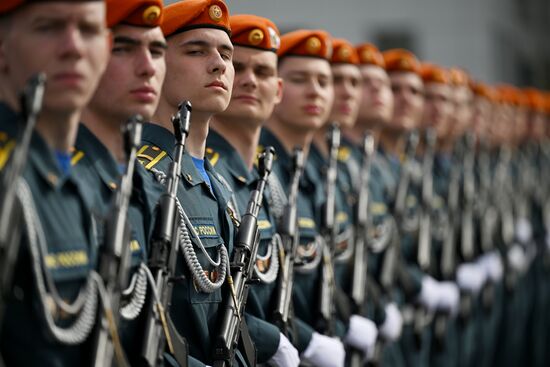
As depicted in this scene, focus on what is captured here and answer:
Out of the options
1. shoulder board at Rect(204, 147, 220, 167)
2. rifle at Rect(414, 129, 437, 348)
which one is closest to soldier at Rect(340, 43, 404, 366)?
rifle at Rect(414, 129, 437, 348)

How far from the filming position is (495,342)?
9.84m

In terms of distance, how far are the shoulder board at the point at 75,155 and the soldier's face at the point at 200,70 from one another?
0.86 meters

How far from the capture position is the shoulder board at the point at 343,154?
645 centimetres

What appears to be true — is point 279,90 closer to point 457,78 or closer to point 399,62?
point 399,62

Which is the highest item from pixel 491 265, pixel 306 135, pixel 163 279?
pixel 306 135

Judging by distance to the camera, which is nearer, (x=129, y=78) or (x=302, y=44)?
(x=129, y=78)

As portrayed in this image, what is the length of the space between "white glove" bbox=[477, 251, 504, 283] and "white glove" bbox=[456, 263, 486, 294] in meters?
0.27

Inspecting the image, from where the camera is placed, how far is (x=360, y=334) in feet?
19.3

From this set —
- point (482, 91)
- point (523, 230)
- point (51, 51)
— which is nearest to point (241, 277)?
point (51, 51)

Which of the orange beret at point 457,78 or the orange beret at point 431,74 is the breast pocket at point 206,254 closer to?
the orange beret at point 431,74

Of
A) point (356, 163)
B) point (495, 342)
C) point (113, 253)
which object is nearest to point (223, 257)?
point (113, 253)

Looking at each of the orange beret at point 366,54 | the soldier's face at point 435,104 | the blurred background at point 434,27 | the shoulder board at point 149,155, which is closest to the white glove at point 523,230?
the soldier's face at point 435,104

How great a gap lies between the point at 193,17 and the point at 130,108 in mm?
681

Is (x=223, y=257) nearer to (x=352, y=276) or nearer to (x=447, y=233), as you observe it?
(x=352, y=276)
